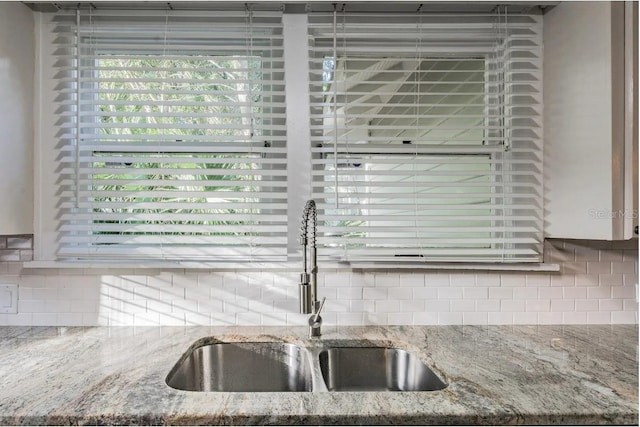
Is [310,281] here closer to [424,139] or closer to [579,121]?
[424,139]

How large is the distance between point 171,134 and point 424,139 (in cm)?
104

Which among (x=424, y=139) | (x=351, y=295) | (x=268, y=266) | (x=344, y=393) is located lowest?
(x=344, y=393)

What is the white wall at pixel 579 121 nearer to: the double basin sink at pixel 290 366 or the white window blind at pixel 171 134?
the double basin sink at pixel 290 366

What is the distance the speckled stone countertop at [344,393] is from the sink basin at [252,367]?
4 cm

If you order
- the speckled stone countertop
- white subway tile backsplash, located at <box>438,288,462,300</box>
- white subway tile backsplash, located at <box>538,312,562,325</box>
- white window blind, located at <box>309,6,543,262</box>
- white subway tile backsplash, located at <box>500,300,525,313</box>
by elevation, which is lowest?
the speckled stone countertop

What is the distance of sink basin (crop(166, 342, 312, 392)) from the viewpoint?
154 cm

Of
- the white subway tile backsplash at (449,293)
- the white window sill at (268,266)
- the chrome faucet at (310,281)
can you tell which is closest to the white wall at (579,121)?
the white window sill at (268,266)

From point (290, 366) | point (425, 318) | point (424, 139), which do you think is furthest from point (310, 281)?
point (424, 139)

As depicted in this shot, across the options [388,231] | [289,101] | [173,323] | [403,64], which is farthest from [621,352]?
[173,323]

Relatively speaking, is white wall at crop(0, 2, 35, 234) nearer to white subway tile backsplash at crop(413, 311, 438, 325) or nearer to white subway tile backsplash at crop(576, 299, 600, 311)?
white subway tile backsplash at crop(413, 311, 438, 325)

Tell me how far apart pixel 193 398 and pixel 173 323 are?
2.38ft

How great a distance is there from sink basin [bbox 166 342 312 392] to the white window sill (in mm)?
305

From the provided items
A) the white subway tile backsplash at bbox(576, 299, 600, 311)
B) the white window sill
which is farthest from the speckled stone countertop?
the white window sill

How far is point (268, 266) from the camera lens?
1716 mm
